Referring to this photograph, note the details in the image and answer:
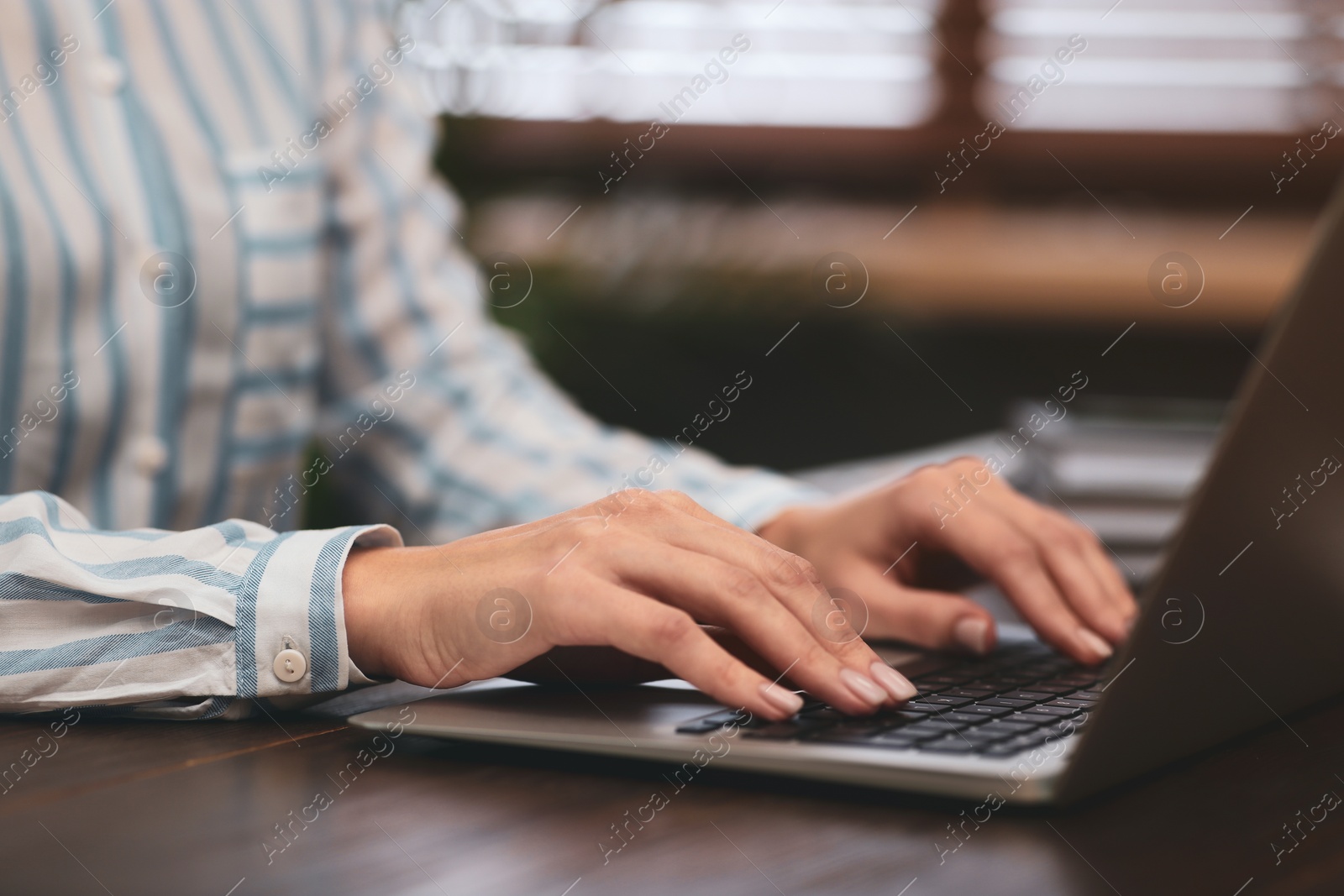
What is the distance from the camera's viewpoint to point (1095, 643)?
25.2 inches

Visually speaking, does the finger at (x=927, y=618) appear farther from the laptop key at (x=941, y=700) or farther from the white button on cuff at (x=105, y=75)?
the white button on cuff at (x=105, y=75)

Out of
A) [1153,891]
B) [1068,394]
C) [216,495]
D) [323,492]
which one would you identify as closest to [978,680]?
[1153,891]

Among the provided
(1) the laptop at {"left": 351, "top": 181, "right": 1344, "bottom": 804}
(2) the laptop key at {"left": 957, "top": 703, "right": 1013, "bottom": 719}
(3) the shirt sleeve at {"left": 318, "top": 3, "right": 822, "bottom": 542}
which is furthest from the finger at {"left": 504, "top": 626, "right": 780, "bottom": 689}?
(3) the shirt sleeve at {"left": 318, "top": 3, "right": 822, "bottom": 542}

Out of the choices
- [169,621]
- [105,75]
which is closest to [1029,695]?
[169,621]

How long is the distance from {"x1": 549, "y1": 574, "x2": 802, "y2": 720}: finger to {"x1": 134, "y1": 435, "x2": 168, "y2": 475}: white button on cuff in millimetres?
610

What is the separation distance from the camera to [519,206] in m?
2.35

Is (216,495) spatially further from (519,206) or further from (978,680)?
(519,206)

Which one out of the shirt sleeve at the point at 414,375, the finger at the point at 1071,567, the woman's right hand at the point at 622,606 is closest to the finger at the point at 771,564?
the woman's right hand at the point at 622,606

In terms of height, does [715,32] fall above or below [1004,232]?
above

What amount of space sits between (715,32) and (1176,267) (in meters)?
1.08

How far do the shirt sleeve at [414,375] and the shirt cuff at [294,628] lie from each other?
513 millimetres

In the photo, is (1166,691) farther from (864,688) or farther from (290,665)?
(290,665)

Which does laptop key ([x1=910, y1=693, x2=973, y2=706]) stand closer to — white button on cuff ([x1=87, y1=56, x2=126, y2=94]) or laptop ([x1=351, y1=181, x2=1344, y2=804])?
laptop ([x1=351, y1=181, x2=1344, y2=804])

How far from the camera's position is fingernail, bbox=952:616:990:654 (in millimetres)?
636
